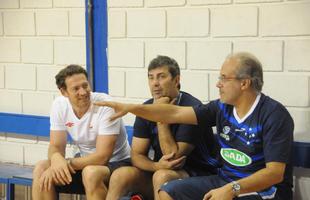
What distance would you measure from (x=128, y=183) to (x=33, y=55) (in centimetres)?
158

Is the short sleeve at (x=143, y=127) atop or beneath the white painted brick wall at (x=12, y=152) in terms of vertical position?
atop

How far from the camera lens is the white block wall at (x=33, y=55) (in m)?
3.66

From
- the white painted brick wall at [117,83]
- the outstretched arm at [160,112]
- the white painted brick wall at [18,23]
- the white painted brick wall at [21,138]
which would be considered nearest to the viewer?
the outstretched arm at [160,112]

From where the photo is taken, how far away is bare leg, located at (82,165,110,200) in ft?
8.75

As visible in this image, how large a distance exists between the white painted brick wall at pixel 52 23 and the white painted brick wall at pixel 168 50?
70 cm

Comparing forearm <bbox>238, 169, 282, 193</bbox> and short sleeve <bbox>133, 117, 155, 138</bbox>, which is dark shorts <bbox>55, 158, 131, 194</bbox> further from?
forearm <bbox>238, 169, 282, 193</bbox>

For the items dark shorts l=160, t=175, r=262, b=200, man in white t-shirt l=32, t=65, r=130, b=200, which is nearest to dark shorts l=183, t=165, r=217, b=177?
dark shorts l=160, t=175, r=262, b=200

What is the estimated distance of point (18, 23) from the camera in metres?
3.86

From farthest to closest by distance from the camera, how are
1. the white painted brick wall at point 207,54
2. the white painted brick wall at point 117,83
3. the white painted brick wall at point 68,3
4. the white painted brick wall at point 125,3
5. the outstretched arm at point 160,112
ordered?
1. the white painted brick wall at point 68,3
2. the white painted brick wall at point 117,83
3. the white painted brick wall at point 125,3
4. the white painted brick wall at point 207,54
5. the outstretched arm at point 160,112

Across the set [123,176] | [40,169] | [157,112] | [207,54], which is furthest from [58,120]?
[207,54]

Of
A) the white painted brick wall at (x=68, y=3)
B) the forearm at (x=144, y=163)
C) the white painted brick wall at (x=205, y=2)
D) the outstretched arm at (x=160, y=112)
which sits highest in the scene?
the white painted brick wall at (x=68, y=3)

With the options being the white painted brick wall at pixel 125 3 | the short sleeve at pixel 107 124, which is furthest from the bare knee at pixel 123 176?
the white painted brick wall at pixel 125 3

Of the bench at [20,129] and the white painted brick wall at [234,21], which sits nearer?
the white painted brick wall at [234,21]

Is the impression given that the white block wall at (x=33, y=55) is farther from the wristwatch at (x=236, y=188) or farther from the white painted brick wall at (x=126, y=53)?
the wristwatch at (x=236, y=188)
